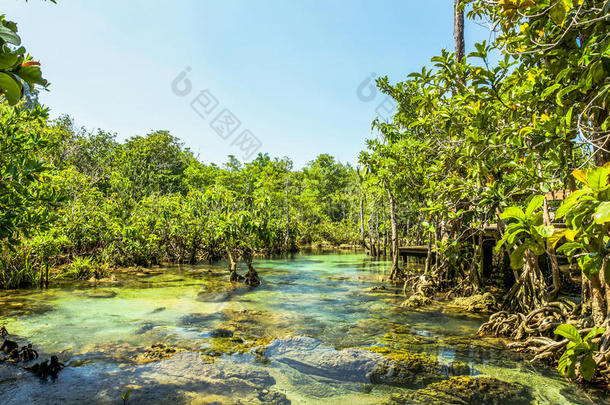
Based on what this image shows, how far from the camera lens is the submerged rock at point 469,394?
3.70 metres

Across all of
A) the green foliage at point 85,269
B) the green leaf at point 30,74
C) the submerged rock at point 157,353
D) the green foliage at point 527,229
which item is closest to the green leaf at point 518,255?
the green foliage at point 527,229

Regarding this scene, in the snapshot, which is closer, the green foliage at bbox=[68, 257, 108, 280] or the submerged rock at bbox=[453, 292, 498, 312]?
the submerged rock at bbox=[453, 292, 498, 312]

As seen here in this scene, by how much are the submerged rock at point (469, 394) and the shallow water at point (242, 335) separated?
17 centimetres

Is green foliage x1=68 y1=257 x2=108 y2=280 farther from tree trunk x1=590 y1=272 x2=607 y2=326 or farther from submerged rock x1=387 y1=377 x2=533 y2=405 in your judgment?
tree trunk x1=590 y1=272 x2=607 y2=326

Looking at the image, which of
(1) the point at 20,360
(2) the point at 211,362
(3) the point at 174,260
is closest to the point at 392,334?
(2) the point at 211,362

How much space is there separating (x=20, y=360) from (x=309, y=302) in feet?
19.7

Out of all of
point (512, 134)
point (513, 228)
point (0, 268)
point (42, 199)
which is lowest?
point (0, 268)

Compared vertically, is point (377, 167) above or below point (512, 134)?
above

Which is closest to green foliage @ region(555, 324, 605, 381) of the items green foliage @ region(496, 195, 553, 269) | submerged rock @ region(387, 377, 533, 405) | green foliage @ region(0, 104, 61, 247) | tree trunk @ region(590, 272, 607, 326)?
green foliage @ region(496, 195, 553, 269)

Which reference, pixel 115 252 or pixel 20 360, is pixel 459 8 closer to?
pixel 20 360

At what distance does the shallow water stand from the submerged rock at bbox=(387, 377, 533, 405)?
168 mm

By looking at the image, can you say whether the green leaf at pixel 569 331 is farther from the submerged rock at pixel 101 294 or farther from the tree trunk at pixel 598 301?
the submerged rock at pixel 101 294

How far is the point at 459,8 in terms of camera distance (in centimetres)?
437

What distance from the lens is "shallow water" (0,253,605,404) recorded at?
390cm
